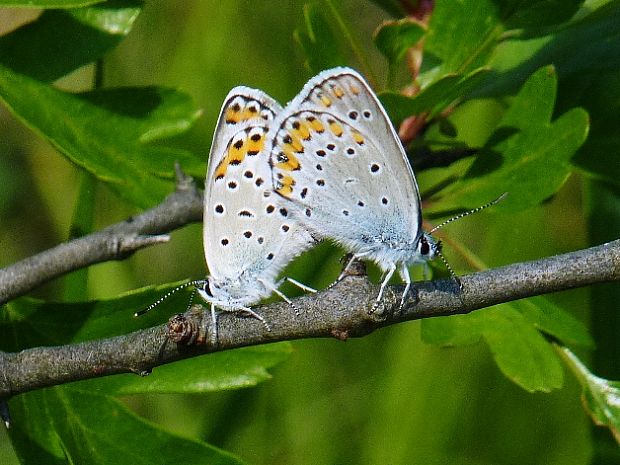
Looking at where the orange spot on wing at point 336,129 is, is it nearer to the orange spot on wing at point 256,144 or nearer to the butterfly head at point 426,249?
the orange spot on wing at point 256,144

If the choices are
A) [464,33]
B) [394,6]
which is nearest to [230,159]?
[464,33]

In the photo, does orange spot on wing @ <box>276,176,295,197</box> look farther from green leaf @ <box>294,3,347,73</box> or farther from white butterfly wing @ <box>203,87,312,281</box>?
green leaf @ <box>294,3,347,73</box>

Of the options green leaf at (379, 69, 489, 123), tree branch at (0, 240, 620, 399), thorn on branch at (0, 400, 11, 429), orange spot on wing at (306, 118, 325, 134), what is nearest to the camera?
tree branch at (0, 240, 620, 399)

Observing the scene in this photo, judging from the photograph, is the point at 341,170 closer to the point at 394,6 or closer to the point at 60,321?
the point at 394,6

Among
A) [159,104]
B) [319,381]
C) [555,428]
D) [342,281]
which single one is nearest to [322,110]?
[159,104]

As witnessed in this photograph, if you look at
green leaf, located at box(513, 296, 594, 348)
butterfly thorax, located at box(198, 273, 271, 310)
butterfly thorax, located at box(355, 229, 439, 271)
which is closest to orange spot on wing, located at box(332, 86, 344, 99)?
butterfly thorax, located at box(355, 229, 439, 271)

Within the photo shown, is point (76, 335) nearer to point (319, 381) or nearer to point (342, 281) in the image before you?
point (342, 281)

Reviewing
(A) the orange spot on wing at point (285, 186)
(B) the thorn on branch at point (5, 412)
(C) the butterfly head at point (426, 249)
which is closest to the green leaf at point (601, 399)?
(C) the butterfly head at point (426, 249)
